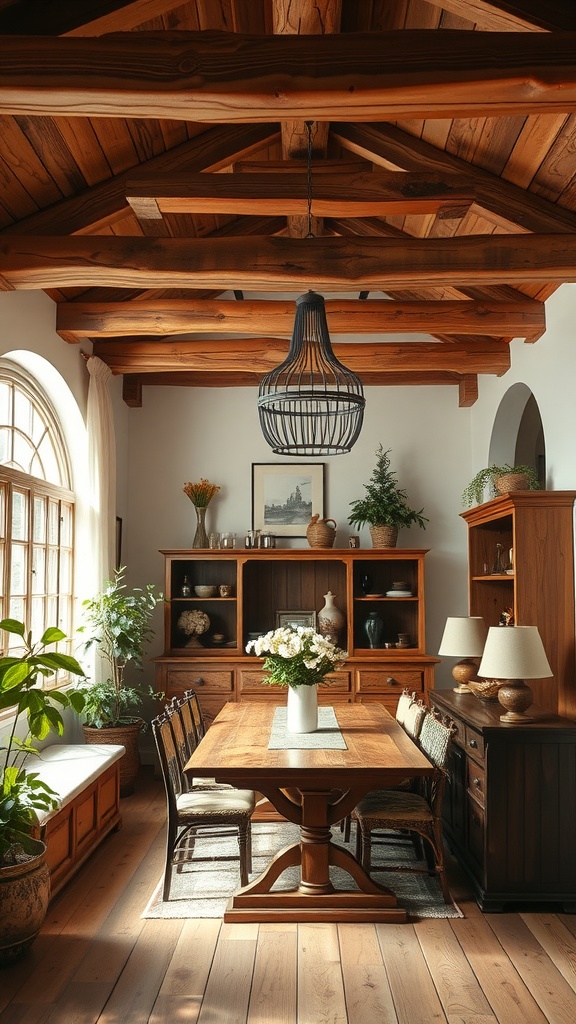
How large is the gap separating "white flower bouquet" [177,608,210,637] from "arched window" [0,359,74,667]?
1.26 metres

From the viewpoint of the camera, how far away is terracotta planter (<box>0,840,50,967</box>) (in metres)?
3.43

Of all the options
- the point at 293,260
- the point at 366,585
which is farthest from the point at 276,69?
the point at 366,585

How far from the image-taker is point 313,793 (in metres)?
4.13

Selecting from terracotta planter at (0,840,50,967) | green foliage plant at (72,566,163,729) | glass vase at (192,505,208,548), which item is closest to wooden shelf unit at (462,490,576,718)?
green foliage plant at (72,566,163,729)

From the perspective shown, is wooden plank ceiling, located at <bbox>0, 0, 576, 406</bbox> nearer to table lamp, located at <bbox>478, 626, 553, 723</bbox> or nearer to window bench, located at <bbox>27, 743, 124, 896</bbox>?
table lamp, located at <bbox>478, 626, 553, 723</bbox>

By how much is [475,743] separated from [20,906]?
7.46 feet

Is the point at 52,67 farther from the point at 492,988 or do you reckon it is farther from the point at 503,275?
the point at 492,988

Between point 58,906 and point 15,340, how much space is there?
9.44 ft

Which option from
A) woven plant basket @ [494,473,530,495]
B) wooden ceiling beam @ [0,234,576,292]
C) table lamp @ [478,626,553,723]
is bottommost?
table lamp @ [478,626,553,723]

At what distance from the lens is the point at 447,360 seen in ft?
21.7

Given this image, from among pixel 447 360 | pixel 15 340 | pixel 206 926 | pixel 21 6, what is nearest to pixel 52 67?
pixel 21 6

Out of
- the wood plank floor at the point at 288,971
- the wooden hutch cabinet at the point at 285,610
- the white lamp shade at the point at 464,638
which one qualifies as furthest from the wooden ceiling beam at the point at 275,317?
the wood plank floor at the point at 288,971

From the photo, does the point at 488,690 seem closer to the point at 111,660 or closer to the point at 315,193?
the point at 111,660

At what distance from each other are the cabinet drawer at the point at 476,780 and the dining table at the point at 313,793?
0.36 meters
